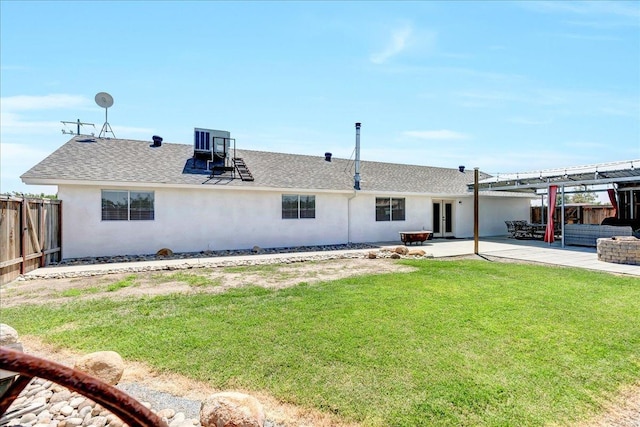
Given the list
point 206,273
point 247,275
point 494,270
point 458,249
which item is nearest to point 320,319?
point 247,275

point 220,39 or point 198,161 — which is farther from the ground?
point 220,39

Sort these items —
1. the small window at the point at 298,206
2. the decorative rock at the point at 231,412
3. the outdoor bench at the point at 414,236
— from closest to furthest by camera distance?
the decorative rock at the point at 231,412 → the small window at the point at 298,206 → the outdoor bench at the point at 414,236

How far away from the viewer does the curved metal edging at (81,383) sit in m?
1.04

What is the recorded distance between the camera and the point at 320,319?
17.3 feet

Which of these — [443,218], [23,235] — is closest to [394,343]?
[23,235]

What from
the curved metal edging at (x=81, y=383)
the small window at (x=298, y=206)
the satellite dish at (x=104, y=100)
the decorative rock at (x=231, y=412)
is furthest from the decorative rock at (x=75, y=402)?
the satellite dish at (x=104, y=100)

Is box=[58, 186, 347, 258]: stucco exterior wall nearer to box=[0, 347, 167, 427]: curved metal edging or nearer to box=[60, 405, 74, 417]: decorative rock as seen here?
box=[60, 405, 74, 417]: decorative rock

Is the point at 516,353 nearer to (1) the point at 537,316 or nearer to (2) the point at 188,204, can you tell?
(1) the point at 537,316

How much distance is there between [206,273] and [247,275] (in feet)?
3.95

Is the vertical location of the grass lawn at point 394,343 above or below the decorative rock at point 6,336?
below

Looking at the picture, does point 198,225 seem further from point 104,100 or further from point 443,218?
point 443,218

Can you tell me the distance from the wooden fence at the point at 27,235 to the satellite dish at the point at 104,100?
6.54m

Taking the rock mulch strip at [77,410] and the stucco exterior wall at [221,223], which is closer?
the rock mulch strip at [77,410]

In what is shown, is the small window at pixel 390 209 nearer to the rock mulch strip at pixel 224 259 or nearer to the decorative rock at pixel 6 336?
the rock mulch strip at pixel 224 259
